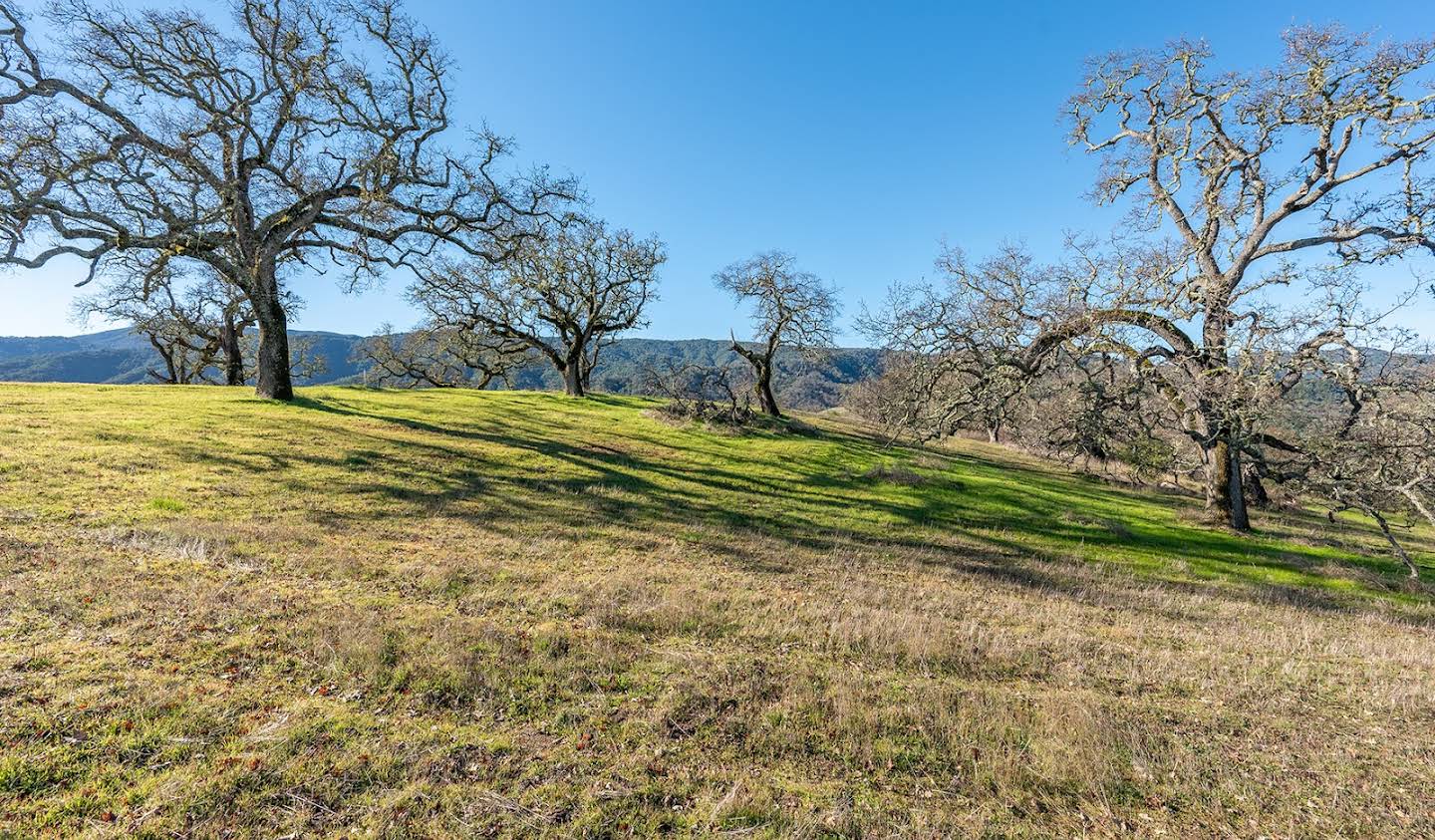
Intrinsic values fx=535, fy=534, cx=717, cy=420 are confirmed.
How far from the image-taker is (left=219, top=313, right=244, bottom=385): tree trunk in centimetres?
3347

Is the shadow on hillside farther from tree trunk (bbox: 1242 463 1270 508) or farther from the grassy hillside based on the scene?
tree trunk (bbox: 1242 463 1270 508)

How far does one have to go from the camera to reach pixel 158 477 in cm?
1116

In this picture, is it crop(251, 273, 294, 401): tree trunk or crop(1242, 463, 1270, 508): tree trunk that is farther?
crop(1242, 463, 1270, 508): tree trunk

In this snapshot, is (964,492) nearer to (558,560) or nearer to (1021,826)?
(558,560)

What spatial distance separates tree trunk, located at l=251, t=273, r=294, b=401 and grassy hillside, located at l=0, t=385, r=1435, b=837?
821cm

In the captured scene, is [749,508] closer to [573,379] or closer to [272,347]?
[272,347]

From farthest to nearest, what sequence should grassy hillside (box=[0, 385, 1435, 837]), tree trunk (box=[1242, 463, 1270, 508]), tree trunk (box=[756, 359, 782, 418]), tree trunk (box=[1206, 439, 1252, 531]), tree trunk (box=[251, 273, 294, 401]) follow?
tree trunk (box=[756, 359, 782, 418]) < tree trunk (box=[1242, 463, 1270, 508]) < tree trunk (box=[251, 273, 294, 401]) < tree trunk (box=[1206, 439, 1252, 531]) < grassy hillside (box=[0, 385, 1435, 837])

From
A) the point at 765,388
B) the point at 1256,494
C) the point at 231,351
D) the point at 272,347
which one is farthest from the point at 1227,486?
the point at 231,351

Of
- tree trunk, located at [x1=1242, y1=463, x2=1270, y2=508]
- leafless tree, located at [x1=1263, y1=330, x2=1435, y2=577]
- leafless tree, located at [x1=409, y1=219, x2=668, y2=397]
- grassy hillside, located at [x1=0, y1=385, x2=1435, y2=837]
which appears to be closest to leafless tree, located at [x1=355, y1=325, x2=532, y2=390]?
leafless tree, located at [x1=409, y1=219, x2=668, y2=397]

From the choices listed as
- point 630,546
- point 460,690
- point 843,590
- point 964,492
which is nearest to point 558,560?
point 630,546

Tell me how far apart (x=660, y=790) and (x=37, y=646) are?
5839mm

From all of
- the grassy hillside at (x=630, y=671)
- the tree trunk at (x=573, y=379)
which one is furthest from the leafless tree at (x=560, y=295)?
the grassy hillside at (x=630, y=671)

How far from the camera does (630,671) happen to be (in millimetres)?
5762

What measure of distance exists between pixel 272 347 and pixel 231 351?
17.8 metres
